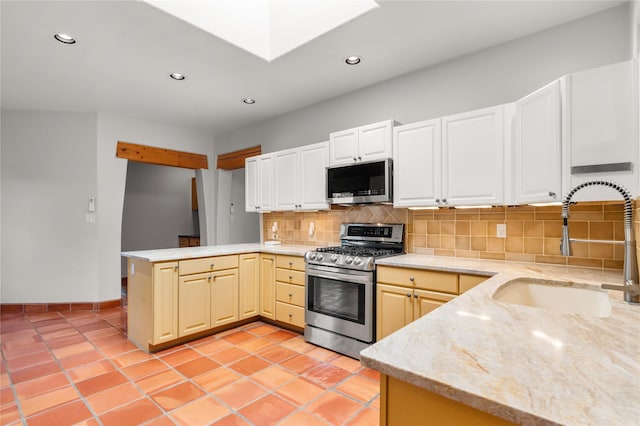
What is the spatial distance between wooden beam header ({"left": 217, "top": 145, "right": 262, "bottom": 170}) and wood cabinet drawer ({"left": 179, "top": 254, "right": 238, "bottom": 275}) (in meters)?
1.90

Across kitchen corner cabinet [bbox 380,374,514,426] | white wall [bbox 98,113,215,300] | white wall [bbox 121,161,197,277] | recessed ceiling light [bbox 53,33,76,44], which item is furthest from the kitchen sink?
white wall [bbox 121,161,197,277]

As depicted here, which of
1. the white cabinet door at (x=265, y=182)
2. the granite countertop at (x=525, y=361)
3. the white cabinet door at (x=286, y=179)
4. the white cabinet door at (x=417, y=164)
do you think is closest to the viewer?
the granite countertop at (x=525, y=361)

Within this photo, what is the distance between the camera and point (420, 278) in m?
2.44

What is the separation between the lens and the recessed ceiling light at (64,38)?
2506 mm

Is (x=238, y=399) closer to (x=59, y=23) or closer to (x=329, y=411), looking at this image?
(x=329, y=411)

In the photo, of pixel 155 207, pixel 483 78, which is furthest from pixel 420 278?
pixel 155 207

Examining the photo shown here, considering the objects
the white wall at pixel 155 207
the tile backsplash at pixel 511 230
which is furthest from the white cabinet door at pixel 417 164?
the white wall at pixel 155 207

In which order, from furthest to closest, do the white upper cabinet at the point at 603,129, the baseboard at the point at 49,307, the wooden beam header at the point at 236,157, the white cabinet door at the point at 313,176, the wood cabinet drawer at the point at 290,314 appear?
the wooden beam header at the point at 236,157 → the baseboard at the point at 49,307 → the white cabinet door at the point at 313,176 → the wood cabinet drawer at the point at 290,314 → the white upper cabinet at the point at 603,129

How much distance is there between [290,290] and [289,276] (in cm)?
15

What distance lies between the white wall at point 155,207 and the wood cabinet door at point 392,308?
530 centimetres

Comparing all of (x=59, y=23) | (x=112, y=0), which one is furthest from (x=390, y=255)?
(x=59, y=23)

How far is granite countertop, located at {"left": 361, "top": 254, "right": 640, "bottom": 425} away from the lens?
58cm

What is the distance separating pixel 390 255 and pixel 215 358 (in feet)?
5.96

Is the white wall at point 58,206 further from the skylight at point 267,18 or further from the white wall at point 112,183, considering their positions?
the skylight at point 267,18
